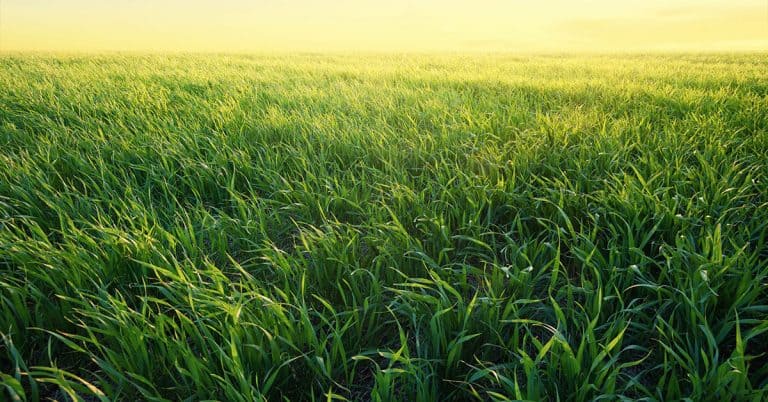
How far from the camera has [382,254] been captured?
4.57 feet

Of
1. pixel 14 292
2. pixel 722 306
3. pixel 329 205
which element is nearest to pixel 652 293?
pixel 722 306

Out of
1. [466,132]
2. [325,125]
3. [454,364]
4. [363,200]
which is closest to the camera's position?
[454,364]

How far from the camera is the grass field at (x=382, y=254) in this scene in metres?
1.00

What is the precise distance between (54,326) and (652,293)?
1920mm

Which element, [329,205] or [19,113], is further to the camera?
[19,113]

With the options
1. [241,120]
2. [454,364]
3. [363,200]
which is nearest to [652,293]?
[454,364]

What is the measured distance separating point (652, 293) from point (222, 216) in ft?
5.56

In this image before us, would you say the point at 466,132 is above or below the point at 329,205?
above

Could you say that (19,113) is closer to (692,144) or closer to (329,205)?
(329,205)

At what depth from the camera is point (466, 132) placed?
110 inches

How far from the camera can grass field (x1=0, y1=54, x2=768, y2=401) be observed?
100cm

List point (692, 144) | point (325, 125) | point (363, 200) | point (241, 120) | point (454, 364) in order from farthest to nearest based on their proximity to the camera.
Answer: point (241, 120), point (325, 125), point (692, 144), point (363, 200), point (454, 364)

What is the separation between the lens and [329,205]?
6.37 ft

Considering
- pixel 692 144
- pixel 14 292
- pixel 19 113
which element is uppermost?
pixel 19 113
